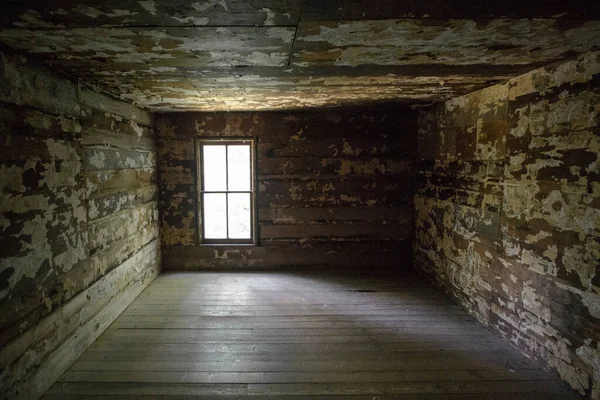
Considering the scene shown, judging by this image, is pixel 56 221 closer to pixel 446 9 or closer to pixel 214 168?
pixel 214 168

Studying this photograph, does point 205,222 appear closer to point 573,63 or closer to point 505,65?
point 505,65

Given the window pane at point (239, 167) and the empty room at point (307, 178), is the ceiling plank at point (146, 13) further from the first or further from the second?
the window pane at point (239, 167)

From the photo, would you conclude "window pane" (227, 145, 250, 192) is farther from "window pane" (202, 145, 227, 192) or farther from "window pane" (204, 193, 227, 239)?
"window pane" (204, 193, 227, 239)

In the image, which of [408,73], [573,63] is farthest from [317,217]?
[573,63]

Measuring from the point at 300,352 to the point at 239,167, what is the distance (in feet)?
8.63

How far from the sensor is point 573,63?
80.4 inches

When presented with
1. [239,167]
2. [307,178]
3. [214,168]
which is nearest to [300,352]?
[307,178]

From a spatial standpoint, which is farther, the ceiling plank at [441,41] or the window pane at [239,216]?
the window pane at [239,216]

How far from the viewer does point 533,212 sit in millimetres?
2367

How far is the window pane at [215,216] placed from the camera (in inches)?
174

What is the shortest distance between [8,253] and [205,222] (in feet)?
8.67

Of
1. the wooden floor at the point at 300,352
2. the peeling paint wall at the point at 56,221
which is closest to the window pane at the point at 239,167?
the peeling paint wall at the point at 56,221

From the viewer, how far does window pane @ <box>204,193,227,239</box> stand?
442 centimetres

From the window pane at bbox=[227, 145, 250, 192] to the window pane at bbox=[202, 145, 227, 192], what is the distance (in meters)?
0.09
